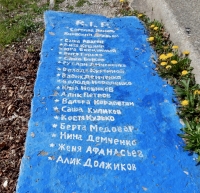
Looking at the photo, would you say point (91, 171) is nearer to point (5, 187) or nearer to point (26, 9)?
point (5, 187)

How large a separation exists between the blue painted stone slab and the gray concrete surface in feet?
1.67

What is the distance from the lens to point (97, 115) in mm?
3928

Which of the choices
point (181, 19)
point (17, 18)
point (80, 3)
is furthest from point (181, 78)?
point (17, 18)

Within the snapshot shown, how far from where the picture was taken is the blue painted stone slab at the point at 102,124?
10.6 feet

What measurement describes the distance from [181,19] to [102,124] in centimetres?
267

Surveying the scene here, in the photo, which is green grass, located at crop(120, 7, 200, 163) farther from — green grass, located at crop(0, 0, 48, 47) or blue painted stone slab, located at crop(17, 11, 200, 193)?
green grass, located at crop(0, 0, 48, 47)

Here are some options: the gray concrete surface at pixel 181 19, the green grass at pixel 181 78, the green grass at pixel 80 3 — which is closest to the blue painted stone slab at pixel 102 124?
the green grass at pixel 181 78

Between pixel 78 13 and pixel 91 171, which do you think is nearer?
pixel 91 171

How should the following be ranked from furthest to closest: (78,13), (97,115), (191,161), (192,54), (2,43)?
(78,13)
(2,43)
(192,54)
(97,115)
(191,161)

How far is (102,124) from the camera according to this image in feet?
12.5

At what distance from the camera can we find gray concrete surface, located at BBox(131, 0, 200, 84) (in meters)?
4.68

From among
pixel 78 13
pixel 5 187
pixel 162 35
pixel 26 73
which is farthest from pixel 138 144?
pixel 78 13

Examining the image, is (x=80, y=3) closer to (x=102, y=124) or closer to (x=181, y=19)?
(x=181, y=19)

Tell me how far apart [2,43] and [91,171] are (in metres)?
3.15
